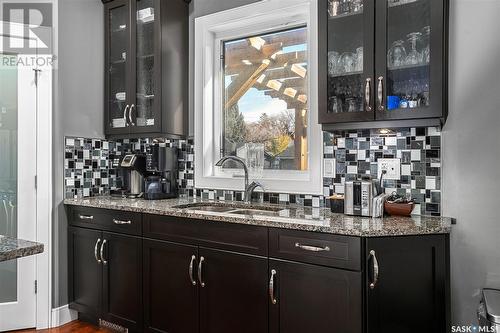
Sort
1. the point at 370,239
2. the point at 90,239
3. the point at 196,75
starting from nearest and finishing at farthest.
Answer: the point at 370,239
the point at 90,239
the point at 196,75

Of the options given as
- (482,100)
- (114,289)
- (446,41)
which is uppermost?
(446,41)

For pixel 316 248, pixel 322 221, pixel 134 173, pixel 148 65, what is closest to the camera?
pixel 316 248

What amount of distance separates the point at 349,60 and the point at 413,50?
0.34 m

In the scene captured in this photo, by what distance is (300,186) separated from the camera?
2586mm

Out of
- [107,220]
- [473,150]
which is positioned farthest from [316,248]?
[107,220]

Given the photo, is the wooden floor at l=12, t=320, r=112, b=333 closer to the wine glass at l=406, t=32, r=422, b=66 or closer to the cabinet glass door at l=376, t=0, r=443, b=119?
the cabinet glass door at l=376, t=0, r=443, b=119

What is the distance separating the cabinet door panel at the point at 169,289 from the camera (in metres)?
2.29

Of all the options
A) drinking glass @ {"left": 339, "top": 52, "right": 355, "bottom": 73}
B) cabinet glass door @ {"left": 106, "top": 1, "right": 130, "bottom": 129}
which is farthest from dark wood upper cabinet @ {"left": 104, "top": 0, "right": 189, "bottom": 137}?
drinking glass @ {"left": 339, "top": 52, "right": 355, "bottom": 73}

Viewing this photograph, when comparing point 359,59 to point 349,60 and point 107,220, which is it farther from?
point 107,220

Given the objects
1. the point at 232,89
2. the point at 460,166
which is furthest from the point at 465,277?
the point at 232,89

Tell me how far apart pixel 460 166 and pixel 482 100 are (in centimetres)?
36

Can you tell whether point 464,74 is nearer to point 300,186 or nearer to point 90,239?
point 300,186

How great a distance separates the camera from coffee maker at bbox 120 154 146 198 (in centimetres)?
309

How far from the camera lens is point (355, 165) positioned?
239cm
